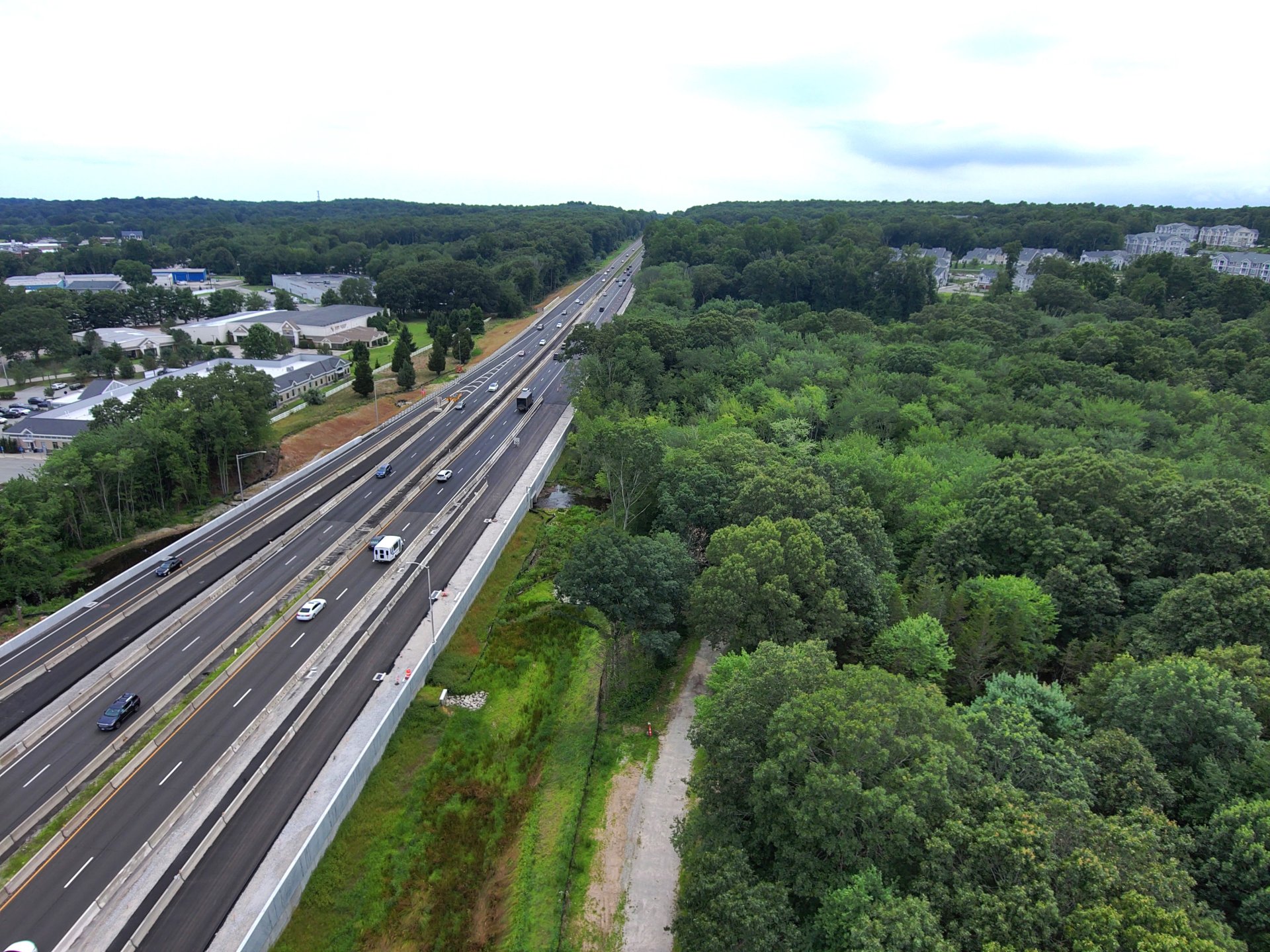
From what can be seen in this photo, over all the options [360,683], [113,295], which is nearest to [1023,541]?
[360,683]

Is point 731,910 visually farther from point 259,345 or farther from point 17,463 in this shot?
point 259,345

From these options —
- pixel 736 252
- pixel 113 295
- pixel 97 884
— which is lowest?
pixel 97 884

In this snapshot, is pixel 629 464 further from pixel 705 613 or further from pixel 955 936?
pixel 955 936

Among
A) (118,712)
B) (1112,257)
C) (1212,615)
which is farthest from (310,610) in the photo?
(1112,257)

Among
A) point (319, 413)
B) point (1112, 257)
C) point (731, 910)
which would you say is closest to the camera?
point (731, 910)

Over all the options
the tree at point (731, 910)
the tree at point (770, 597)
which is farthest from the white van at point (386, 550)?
the tree at point (731, 910)

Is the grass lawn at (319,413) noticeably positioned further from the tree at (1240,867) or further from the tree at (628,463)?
the tree at (1240,867)
